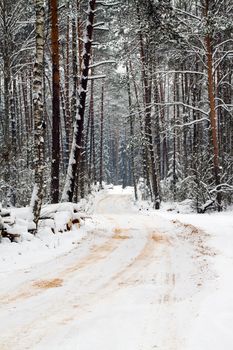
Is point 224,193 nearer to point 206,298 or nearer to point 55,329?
point 206,298

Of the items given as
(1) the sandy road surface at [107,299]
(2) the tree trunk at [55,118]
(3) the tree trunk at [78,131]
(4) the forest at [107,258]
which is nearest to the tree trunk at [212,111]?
(4) the forest at [107,258]

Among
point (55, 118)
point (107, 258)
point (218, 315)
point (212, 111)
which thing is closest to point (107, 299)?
point (218, 315)

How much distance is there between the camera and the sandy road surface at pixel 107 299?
4.41 metres

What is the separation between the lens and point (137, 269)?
7844 millimetres

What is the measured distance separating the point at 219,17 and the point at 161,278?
1328cm

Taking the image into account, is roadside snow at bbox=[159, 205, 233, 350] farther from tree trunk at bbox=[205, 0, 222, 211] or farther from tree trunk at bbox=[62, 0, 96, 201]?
tree trunk at bbox=[205, 0, 222, 211]

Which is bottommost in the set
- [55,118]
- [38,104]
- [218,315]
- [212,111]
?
[218,315]

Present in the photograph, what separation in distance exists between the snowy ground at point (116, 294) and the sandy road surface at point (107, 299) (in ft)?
0.03

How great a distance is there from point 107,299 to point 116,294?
27 cm

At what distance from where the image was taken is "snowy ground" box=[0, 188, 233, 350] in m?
4.43

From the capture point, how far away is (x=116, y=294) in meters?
6.08

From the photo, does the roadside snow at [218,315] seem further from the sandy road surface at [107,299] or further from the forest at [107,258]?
the sandy road surface at [107,299]

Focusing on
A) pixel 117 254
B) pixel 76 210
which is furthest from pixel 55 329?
pixel 76 210

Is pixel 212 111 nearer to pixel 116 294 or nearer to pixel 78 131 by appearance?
pixel 78 131
